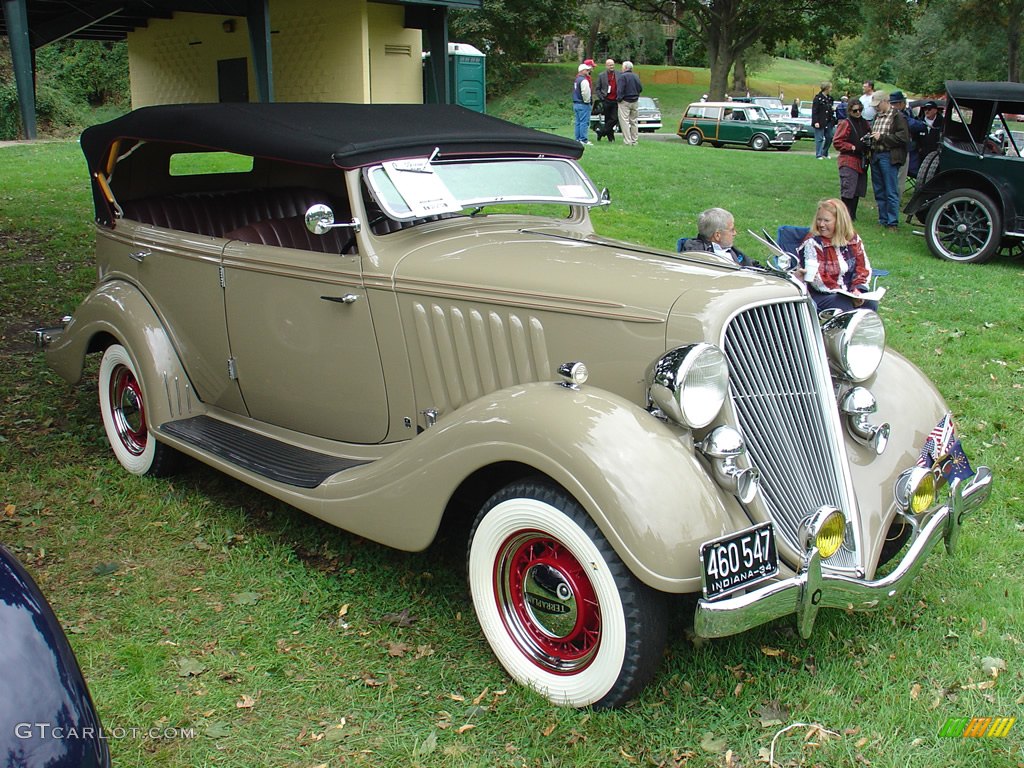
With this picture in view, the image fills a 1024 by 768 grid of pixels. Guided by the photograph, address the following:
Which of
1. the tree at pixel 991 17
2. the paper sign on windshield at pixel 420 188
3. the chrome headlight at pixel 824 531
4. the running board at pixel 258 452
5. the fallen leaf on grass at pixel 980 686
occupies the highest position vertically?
the tree at pixel 991 17

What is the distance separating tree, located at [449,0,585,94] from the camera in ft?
127

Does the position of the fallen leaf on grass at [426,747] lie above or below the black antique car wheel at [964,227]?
below

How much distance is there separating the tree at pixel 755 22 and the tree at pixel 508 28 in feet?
11.9

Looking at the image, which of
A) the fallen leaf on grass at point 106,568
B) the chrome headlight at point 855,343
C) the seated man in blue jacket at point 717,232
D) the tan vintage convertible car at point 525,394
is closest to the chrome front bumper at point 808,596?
the tan vintage convertible car at point 525,394

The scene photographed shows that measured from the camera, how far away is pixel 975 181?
32.8ft

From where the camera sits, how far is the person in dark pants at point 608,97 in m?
18.1

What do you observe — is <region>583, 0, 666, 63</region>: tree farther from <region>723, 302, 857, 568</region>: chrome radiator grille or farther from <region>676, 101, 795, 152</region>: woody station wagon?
<region>723, 302, 857, 568</region>: chrome radiator grille

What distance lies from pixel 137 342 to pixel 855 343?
10.8 feet

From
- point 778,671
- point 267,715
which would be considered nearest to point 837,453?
point 778,671

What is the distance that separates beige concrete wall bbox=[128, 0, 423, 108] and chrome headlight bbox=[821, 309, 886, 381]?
14.7 m

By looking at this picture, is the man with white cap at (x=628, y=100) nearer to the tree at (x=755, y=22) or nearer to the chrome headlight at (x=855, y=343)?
the chrome headlight at (x=855, y=343)

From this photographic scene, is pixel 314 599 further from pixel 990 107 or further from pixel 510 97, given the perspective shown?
pixel 510 97

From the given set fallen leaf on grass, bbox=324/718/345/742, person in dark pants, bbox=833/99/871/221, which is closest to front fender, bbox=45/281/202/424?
fallen leaf on grass, bbox=324/718/345/742

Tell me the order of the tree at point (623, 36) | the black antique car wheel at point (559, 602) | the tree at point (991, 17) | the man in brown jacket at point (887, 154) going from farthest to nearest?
the tree at point (623, 36) → the tree at point (991, 17) → the man in brown jacket at point (887, 154) → the black antique car wheel at point (559, 602)
